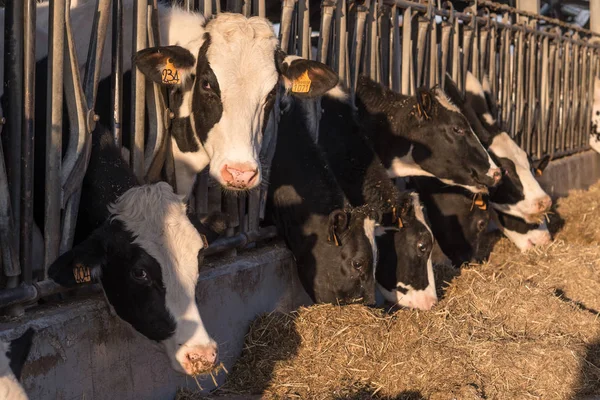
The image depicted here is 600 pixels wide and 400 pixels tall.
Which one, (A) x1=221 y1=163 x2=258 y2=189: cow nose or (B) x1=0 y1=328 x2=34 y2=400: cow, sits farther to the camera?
(A) x1=221 y1=163 x2=258 y2=189: cow nose

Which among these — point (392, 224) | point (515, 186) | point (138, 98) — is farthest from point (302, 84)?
point (515, 186)

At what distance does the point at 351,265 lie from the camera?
662cm

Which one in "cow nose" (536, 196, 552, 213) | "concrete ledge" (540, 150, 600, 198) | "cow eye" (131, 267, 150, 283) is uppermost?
"cow eye" (131, 267, 150, 283)

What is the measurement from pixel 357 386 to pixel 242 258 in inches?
59.3

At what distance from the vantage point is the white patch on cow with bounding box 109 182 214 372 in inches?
181

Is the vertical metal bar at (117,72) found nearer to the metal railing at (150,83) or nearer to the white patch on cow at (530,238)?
the metal railing at (150,83)

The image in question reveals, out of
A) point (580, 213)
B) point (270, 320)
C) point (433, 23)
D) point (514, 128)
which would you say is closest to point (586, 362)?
point (270, 320)

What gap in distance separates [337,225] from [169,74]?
5.27ft

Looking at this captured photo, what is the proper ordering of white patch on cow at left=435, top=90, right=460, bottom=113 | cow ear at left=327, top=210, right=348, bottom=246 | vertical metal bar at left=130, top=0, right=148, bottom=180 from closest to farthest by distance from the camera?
vertical metal bar at left=130, top=0, right=148, bottom=180 < cow ear at left=327, top=210, right=348, bottom=246 < white patch on cow at left=435, top=90, right=460, bottom=113

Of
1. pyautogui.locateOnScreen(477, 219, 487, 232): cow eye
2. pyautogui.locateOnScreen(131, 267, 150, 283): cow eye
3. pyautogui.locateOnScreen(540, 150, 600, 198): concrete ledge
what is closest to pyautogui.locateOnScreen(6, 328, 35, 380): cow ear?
pyautogui.locateOnScreen(131, 267, 150, 283): cow eye

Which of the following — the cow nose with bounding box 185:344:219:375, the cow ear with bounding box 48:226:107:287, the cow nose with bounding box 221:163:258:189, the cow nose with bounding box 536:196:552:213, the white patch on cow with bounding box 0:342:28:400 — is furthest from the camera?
the cow nose with bounding box 536:196:552:213

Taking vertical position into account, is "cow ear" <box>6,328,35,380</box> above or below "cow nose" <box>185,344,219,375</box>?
above

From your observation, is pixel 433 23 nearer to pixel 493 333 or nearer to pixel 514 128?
pixel 514 128

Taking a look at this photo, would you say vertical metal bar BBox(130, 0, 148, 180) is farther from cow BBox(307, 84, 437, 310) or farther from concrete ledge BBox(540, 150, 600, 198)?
concrete ledge BBox(540, 150, 600, 198)
